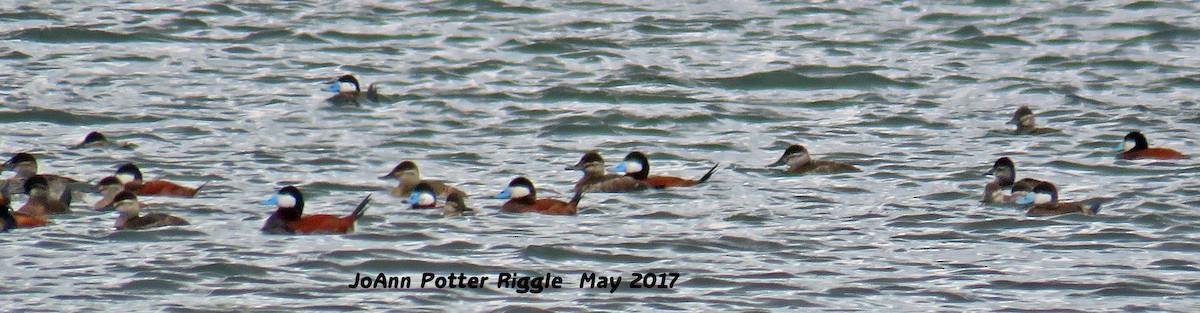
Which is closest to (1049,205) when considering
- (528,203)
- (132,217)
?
(528,203)

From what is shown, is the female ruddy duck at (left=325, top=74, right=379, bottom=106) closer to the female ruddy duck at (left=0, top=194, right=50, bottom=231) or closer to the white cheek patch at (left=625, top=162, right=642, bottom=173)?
the white cheek patch at (left=625, top=162, right=642, bottom=173)

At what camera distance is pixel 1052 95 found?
19.1m

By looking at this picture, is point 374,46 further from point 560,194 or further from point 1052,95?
point 560,194

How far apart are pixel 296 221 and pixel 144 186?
1719mm

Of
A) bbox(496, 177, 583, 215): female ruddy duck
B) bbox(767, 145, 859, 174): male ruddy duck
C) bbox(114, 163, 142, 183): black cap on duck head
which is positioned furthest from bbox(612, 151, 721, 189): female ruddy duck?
bbox(114, 163, 142, 183): black cap on duck head

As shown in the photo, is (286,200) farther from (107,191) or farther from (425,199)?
(107,191)

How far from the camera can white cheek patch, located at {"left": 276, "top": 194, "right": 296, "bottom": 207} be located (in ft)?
39.7

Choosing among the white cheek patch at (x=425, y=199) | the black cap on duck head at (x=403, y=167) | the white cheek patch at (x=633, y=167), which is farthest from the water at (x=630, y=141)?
the white cheek patch at (x=633, y=167)

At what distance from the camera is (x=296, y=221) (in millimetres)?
11984

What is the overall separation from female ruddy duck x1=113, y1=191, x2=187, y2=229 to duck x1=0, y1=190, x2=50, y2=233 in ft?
1.47

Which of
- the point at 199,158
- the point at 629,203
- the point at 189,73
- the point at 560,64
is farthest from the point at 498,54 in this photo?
the point at 629,203

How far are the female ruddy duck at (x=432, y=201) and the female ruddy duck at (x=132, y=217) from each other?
146cm

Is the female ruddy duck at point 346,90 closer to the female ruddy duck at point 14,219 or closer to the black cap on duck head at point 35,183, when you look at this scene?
the black cap on duck head at point 35,183

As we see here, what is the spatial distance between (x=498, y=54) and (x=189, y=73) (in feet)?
11.2
